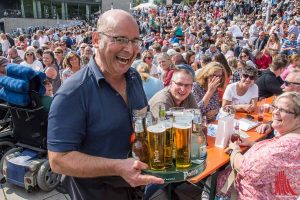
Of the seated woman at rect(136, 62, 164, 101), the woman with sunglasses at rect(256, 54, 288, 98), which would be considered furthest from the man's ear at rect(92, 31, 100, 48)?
the woman with sunglasses at rect(256, 54, 288, 98)

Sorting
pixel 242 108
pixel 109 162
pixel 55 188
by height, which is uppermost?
pixel 109 162

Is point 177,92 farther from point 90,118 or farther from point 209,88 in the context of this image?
point 90,118

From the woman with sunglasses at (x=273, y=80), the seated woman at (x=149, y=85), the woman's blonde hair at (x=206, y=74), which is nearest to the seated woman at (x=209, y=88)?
the woman's blonde hair at (x=206, y=74)

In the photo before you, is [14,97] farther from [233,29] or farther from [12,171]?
[233,29]

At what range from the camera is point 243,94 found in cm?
403

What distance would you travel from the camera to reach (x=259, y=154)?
1.98m

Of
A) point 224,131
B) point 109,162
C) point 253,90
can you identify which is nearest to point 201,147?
point 109,162

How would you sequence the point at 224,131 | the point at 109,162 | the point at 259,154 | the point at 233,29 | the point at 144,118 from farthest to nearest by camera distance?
the point at 233,29
the point at 224,131
the point at 259,154
the point at 144,118
the point at 109,162

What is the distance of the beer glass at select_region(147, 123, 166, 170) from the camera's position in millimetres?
1226

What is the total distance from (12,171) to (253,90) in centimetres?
329

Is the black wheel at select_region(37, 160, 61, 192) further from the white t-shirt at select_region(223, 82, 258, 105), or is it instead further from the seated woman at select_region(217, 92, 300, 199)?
the white t-shirt at select_region(223, 82, 258, 105)

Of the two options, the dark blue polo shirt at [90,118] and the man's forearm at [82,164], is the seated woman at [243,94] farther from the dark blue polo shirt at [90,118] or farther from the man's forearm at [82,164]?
the man's forearm at [82,164]

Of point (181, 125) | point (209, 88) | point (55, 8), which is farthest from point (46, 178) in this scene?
point (55, 8)

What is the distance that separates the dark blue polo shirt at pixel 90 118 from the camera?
1.20 meters
